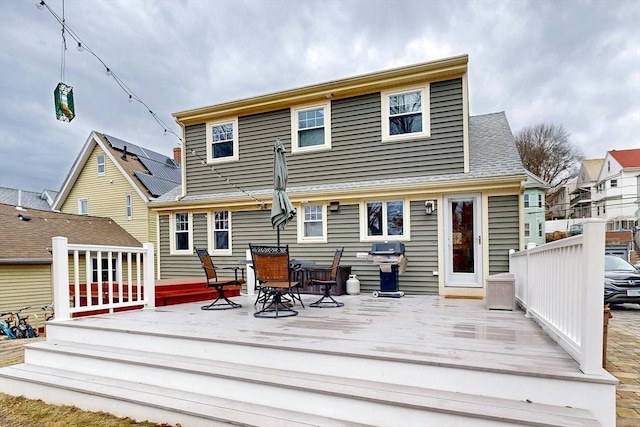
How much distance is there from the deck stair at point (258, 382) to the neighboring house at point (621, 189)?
35107 mm

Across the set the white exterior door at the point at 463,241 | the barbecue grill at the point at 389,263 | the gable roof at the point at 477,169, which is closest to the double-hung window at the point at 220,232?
the gable roof at the point at 477,169

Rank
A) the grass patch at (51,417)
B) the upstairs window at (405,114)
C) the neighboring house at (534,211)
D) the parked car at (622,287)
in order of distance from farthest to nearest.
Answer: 1. the neighboring house at (534,211)
2. the parked car at (622,287)
3. the upstairs window at (405,114)
4. the grass patch at (51,417)

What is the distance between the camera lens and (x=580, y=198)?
1437 inches

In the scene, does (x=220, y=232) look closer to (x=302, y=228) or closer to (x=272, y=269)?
(x=302, y=228)

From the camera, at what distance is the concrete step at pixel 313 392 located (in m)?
2.14

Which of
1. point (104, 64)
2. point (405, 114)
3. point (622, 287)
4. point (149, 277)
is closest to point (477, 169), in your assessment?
point (405, 114)

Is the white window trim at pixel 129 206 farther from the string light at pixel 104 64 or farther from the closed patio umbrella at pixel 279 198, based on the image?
the closed patio umbrella at pixel 279 198

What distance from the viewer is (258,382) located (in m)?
2.73

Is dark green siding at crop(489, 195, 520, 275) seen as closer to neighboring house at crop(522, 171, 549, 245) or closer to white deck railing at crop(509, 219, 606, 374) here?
white deck railing at crop(509, 219, 606, 374)

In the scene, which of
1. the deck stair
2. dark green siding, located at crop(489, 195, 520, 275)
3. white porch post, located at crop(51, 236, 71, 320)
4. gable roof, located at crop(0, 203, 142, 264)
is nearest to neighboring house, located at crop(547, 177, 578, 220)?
dark green siding, located at crop(489, 195, 520, 275)

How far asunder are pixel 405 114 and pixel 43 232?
1175 cm

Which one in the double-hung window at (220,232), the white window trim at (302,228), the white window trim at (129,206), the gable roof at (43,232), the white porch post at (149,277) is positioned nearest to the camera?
the white porch post at (149,277)

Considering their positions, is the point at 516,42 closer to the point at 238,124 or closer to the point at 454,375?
the point at 238,124

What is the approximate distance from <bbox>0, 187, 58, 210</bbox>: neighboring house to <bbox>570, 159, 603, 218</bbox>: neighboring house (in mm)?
44930
